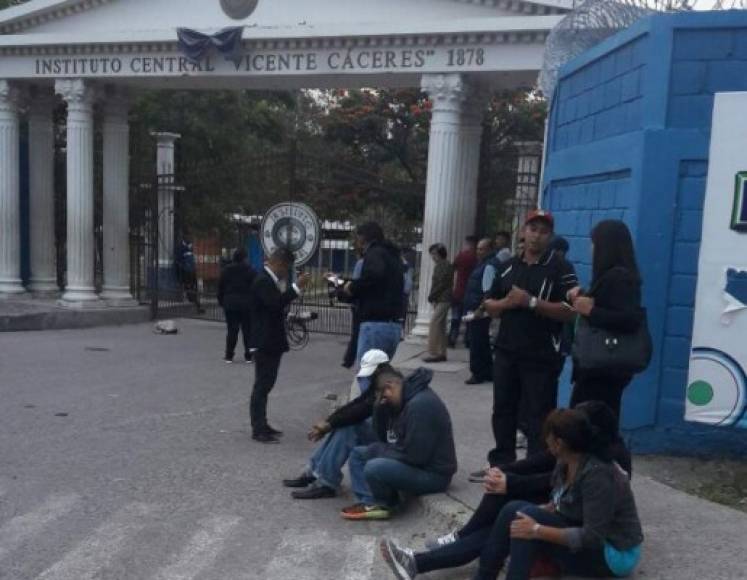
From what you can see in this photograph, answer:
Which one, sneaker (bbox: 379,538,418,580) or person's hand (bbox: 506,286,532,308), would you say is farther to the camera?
person's hand (bbox: 506,286,532,308)

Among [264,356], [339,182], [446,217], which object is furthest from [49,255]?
[264,356]

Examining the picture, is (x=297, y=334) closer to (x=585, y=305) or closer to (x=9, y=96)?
(x=9, y=96)

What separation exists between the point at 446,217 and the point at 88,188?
23.6 feet

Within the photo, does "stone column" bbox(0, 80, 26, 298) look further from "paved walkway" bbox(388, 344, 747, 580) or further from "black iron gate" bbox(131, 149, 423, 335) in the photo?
"paved walkway" bbox(388, 344, 747, 580)

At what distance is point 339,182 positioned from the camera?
14.9m

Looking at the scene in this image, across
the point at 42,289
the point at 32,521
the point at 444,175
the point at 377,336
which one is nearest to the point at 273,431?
the point at 377,336

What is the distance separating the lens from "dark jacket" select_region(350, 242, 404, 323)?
7.12 metres

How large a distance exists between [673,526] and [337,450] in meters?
2.19

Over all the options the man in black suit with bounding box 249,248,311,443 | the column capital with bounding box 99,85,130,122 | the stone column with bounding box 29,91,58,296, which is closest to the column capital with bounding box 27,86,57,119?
the stone column with bounding box 29,91,58,296

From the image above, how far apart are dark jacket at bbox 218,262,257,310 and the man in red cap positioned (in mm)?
6790

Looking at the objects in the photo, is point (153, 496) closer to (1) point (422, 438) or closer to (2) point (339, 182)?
(1) point (422, 438)

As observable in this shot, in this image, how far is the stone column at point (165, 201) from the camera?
15930 mm

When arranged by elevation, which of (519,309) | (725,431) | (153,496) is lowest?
(153,496)

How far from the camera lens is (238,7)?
1366 centimetres
